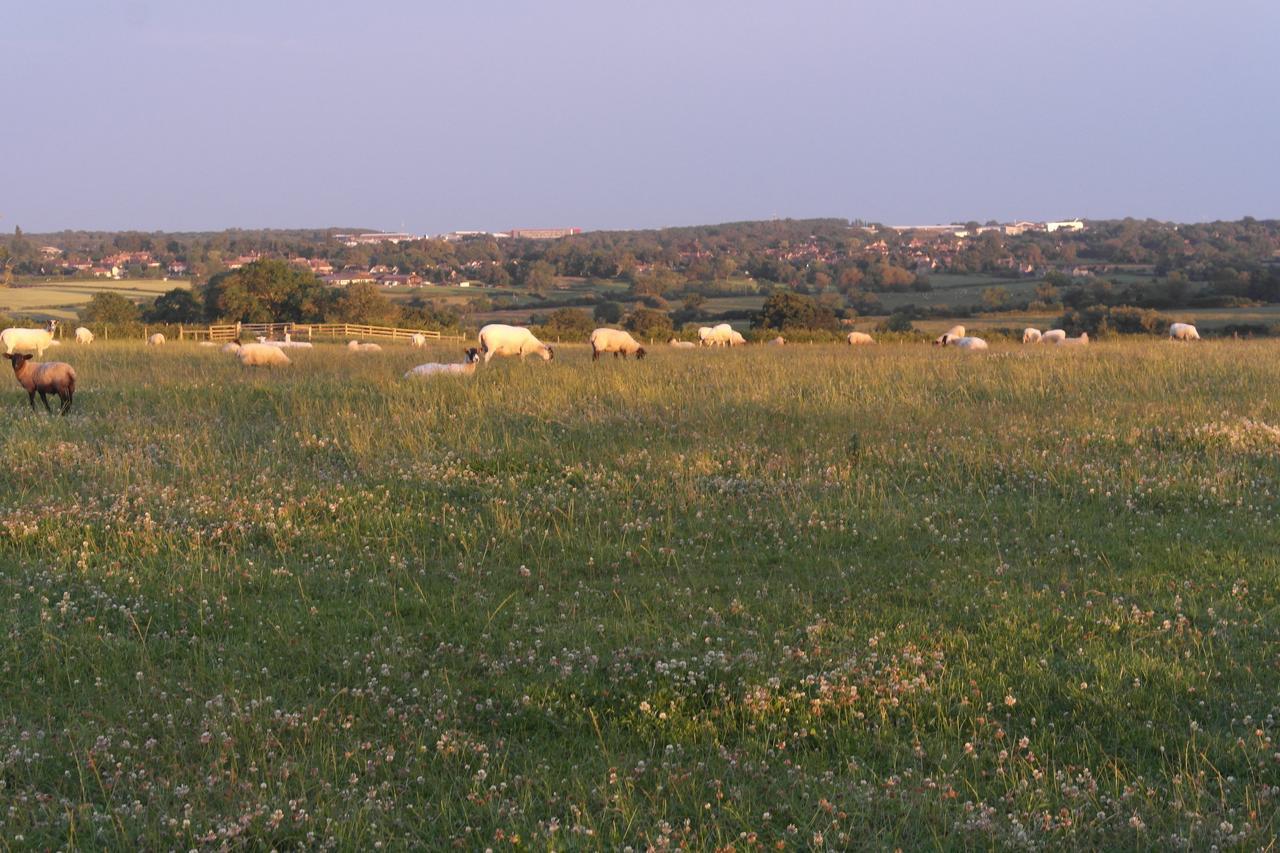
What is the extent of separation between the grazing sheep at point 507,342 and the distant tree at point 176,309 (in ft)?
174

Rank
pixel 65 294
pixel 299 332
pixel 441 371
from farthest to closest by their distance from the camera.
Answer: pixel 65 294, pixel 299 332, pixel 441 371

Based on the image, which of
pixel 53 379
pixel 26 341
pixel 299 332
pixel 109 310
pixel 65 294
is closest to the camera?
pixel 53 379

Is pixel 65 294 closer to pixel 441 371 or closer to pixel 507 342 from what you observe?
pixel 507 342

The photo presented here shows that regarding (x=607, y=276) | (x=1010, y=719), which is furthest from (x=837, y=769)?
(x=607, y=276)

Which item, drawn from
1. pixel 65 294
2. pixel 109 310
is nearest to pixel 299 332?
pixel 109 310

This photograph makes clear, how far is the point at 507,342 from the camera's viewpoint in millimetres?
31156

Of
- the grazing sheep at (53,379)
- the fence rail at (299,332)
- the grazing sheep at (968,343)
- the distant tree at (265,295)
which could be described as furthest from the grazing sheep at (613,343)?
the distant tree at (265,295)

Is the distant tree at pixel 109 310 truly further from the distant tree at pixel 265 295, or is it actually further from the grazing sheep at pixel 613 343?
the grazing sheep at pixel 613 343

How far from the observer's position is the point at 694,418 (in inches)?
574

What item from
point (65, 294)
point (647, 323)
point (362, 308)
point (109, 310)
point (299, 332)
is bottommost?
point (299, 332)

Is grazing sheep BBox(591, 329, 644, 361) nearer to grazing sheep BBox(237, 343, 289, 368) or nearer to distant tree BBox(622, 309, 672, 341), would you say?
grazing sheep BBox(237, 343, 289, 368)

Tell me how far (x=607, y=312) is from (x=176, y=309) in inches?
1279

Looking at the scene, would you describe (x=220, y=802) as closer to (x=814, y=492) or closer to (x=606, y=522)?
(x=606, y=522)

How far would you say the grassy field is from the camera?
4.49 m
